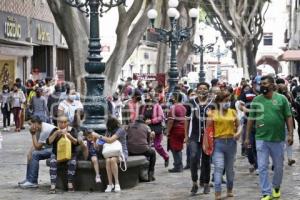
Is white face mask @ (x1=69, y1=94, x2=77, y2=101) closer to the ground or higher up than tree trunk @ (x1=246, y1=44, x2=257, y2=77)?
closer to the ground

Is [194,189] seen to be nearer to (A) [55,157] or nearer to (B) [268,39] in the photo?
(A) [55,157]

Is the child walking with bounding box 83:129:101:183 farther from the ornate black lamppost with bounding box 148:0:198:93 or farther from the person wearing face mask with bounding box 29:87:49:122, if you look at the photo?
the ornate black lamppost with bounding box 148:0:198:93

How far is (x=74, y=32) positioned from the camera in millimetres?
23344

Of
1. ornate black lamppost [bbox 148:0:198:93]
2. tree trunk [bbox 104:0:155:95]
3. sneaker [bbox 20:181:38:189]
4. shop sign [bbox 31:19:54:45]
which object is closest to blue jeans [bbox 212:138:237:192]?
sneaker [bbox 20:181:38:189]

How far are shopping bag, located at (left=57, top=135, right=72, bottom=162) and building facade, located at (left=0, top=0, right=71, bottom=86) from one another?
20522mm

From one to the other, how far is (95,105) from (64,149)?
6.47 ft

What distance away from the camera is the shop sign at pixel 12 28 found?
34.2 m

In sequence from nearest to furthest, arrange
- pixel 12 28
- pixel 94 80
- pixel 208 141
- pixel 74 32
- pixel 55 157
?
pixel 208 141 < pixel 55 157 < pixel 94 80 < pixel 74 32 < pixel 12 28

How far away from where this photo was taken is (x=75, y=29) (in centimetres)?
2325

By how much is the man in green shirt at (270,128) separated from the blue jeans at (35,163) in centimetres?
389

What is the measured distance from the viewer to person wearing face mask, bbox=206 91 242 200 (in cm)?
1098

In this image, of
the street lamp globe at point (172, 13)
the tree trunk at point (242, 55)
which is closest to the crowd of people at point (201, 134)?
the street lamp globe at point (172, 13)

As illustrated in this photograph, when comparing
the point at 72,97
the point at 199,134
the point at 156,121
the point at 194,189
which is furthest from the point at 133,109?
the point at 194,189

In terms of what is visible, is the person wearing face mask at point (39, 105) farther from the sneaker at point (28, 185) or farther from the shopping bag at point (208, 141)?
the shopping bag at point (208, 141)
